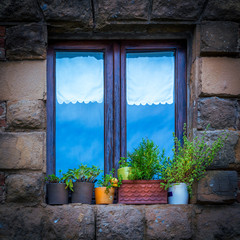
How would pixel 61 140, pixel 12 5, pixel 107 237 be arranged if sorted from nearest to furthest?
pixel 107 237
pixel 12 5
pixel 61 140

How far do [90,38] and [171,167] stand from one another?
1409 millimetres

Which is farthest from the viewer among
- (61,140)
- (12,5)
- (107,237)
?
(61,140)

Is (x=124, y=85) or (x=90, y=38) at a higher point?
(x=90, y=38)

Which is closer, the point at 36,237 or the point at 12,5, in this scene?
the point at 36,237

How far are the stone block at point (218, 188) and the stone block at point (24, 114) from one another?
1470 mm

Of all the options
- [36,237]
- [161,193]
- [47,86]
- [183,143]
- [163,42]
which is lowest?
[36,237]

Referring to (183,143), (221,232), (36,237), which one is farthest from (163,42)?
(36,237)

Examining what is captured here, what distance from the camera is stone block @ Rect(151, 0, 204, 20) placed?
12.4ft

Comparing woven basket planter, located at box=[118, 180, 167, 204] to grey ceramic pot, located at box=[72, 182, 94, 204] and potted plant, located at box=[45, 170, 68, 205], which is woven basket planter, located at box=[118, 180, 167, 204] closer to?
grey ceramic pot, located at box=[72, 182, 94, 204]

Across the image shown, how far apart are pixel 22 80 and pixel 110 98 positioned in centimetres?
82

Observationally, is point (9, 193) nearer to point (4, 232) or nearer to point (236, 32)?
point (4, 232)

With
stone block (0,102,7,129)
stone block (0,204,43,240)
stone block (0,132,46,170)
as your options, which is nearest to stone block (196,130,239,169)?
stone block (0,132,46,170)

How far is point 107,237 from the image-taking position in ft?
11.5

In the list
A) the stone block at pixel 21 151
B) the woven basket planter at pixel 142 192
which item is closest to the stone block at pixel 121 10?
the stone block at pixel 21 151
